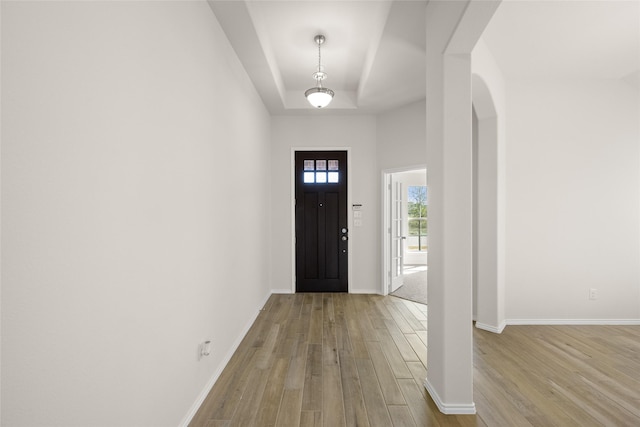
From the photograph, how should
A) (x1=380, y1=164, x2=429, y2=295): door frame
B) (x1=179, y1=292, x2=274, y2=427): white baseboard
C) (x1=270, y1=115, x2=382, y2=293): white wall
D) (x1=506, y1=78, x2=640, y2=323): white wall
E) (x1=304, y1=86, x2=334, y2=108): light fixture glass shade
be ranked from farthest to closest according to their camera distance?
(x1=270, y1=115, x2=382, y2=293): white wall → (x1=380, y1=164, x2=429, y2=295): door frame → (x1=506, y1=78, x2=640, y2=323): white wall → (x1=304, y1=86, x2=334, y2=108): light fixture glass shade → (x1=179, y1=292, x2=274, y2=427): white baseboard

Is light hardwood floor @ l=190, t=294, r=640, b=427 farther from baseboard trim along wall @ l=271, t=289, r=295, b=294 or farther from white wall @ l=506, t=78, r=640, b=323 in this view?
baseboard trim along wall @ l=271, t=289, r=295, b=294

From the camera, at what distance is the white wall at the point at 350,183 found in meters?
4.98

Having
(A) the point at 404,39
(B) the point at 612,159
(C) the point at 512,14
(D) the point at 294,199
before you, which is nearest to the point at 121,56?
(A) the point at 404,39

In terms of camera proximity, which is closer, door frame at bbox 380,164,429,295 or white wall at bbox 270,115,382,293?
door frame at bbox 380,164,429,295

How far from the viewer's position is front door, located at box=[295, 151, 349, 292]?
198 inches

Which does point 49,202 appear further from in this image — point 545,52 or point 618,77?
point 618,77

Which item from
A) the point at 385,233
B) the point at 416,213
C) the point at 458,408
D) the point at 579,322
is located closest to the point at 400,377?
the point at 458,408

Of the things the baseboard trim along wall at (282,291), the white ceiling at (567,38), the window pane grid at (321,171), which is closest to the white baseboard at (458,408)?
the white ceiling at (567,38)

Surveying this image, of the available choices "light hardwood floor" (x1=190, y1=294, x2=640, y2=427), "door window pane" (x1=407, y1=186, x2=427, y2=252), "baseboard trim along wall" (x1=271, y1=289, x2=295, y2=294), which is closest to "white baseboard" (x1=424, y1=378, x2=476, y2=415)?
"light hardwood floor" (x1=190, y1=294, x2=640, y2=427)

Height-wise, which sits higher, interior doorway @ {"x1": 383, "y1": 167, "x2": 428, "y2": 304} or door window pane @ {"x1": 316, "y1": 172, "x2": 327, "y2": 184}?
door window pane @ {"x1": 316, "y1": 172, "x2": 327, "y2": 184}

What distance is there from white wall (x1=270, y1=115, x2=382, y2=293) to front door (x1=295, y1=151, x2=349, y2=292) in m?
0.15

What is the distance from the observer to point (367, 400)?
84.7 inches

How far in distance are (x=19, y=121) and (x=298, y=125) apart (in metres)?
4.34

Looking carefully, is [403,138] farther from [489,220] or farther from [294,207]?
[294,207]
